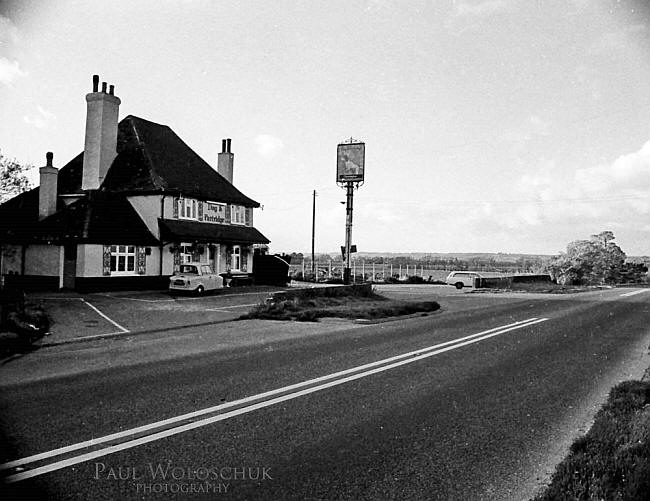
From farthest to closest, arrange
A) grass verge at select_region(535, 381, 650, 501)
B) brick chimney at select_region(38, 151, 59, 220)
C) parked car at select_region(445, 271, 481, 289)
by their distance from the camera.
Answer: parked car at select_region(445, 271, 481, 289) < brick chimney at select_region(38, 151, 59, 220) < grass verge at select_region(535, 381, 650, 501)

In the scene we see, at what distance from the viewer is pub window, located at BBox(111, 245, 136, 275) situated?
1180 inches

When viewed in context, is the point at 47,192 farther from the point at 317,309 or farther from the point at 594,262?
the point at 594,262

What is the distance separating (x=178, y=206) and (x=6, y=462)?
97.4 ft

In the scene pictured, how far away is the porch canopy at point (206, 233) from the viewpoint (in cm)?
3238

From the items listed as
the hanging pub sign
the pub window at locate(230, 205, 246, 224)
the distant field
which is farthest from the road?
the distant field

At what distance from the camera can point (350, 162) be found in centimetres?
3712

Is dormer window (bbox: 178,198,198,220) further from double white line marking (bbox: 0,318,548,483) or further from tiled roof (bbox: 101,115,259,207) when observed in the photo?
double white line marking (bbox: 0,318,548,483)

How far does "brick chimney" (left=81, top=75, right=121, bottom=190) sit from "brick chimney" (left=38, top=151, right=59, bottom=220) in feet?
6.66

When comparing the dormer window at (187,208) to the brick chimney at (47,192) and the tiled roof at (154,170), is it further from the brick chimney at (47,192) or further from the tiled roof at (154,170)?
the brick chimney at (47,192)

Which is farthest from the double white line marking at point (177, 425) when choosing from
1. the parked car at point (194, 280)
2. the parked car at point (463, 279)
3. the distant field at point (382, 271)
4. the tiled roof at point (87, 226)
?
the distant field at point (382, 271)

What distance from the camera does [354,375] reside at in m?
9.37

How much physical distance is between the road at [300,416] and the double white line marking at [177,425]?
22mm

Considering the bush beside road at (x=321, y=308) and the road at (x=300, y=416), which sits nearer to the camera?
the road at (x=300, y=416)

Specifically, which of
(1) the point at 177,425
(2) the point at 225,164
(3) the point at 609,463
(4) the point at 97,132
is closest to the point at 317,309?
(1) the point at 177,425
